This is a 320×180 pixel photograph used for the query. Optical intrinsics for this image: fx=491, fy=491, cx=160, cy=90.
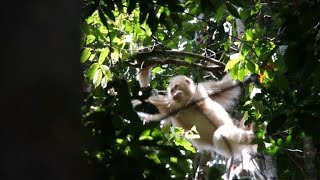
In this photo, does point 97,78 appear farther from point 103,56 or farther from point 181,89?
point 181,89

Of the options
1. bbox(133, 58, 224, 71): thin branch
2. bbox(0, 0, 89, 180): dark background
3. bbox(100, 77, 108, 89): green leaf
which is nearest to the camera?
bbox(0, 0, 89, 180): dark background

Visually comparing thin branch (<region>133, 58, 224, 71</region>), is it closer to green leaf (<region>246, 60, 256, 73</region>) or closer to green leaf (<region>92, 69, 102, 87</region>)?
green leaf (<region>92, 69, 102, 87</region>)

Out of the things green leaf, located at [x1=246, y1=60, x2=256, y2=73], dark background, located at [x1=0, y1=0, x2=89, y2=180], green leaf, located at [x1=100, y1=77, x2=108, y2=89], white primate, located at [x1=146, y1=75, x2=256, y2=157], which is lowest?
white primate, located at [x1=146, y1=75, x2=256, y2=157]

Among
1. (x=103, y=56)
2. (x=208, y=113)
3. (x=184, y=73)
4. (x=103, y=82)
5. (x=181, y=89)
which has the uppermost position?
(x=103, y=56)

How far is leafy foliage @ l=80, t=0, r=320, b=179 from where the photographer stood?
254 cm

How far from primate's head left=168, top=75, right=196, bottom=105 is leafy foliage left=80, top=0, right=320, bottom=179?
162mm

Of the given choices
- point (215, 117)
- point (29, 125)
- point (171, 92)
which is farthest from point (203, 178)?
point (29, 125)

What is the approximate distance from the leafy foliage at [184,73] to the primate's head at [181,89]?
16cm

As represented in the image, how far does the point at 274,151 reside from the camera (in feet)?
16.6

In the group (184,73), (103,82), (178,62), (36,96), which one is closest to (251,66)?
(178,62)

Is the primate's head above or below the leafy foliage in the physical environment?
below

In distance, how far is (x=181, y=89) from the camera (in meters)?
7.45

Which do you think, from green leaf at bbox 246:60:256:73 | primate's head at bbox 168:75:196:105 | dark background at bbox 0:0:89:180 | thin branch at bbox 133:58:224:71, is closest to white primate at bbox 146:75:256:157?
primate's head at bbox 168:75:196:105

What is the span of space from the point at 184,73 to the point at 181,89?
28 cm
